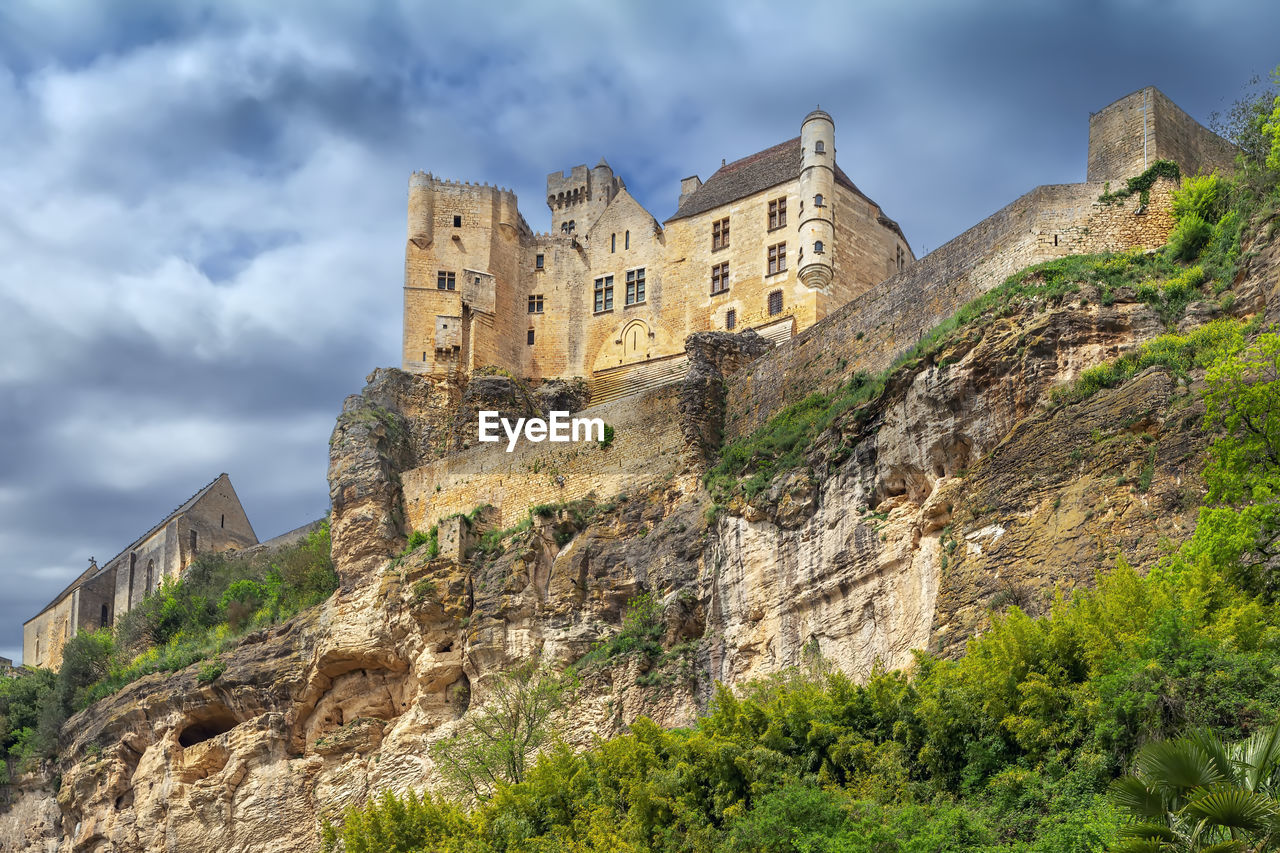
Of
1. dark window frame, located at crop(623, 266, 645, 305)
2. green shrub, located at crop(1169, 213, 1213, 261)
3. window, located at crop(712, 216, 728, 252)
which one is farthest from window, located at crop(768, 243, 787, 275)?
green shrub, located at crop(1169, 213, 1213, 261)

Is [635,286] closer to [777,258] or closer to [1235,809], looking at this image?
[777,258]

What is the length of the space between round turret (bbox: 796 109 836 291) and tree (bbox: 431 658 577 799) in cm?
1805

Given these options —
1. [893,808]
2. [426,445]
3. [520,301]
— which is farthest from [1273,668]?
[520,301]

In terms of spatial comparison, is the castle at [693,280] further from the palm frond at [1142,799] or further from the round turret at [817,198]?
the palm frond at [1142,799]

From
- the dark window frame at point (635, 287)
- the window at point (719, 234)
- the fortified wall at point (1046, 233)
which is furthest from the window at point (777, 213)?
the fortified wall at point (1046, 233)

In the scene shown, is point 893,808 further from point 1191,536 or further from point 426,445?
point 426,445

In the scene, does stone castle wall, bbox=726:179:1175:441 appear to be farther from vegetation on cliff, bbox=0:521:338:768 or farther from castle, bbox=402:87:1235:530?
vegetation on cliff, bbox=0:521:338:768

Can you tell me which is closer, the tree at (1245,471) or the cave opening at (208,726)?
the tree at (1245,471)

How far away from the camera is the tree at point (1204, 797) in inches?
571

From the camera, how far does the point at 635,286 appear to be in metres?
54.1

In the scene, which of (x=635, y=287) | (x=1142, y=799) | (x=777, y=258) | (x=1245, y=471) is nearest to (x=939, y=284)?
(x=1245, y=471)

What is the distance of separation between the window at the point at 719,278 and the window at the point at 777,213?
7.04 feet

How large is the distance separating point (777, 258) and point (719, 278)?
2.42 meters

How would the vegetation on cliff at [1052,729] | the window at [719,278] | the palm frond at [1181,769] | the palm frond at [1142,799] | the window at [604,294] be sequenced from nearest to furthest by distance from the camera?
1. the palm frond at [1181,769]
2. the palm frond at [1142,799]
3. the vegetation on cliff at [1052,729]
4. the window at [719,278]
5. the window at [604,294]
